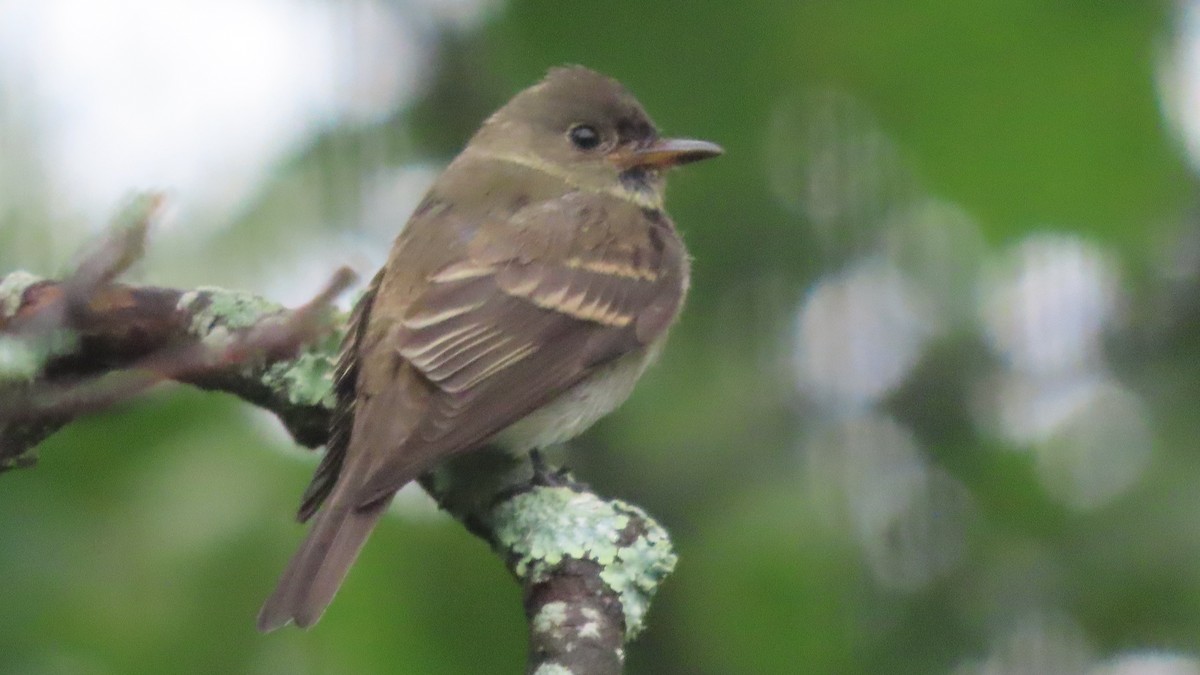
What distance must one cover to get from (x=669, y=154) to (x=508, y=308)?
0.88 metres

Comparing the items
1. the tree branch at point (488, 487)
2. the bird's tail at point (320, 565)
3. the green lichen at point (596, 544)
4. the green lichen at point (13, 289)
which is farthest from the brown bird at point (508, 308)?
the green lichen at point (13, 289)

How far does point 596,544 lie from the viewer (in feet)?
9.37

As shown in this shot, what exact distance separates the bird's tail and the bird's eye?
1.85m

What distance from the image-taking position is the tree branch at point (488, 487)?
252 centimetres

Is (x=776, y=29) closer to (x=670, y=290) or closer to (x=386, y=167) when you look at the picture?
(x=670, y=290)

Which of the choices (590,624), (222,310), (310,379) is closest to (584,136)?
(310,379)

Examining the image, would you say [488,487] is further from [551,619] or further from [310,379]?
[551,619]

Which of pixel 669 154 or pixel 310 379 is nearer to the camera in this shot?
pixel 310 379

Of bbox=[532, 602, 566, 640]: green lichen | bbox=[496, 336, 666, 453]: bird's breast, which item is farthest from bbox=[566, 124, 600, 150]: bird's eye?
bbox=[532, 602, 566, 640]: green lichen

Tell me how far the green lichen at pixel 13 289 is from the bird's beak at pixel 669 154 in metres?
1.97

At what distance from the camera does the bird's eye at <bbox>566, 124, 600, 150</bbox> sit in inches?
188

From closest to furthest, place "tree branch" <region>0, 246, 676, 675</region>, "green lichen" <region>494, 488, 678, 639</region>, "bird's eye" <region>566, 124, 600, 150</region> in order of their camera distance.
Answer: "tree branch" <region>0, 246, 676, 675</region>, "green lichen" <region>494, 488, 678, 639</region>, "bird's eye" <region>566, 124, 600, 150</region>

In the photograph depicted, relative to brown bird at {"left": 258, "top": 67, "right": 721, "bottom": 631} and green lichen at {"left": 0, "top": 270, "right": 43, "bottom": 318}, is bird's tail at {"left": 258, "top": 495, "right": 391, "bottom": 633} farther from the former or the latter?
green lichen at {"left": 0, "top": 270, "right": 43, "bottom": 318}

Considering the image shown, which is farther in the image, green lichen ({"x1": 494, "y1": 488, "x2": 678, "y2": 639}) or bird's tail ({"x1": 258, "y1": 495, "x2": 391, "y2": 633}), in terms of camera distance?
bird's tail ({"x1": 258, "y1": 495, "x2": 391, "y2": 633})
